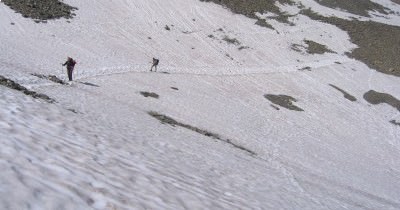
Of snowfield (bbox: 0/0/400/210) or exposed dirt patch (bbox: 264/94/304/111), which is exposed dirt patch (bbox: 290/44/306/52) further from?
exposed dirt patch (bbox: 264/94/304/111)

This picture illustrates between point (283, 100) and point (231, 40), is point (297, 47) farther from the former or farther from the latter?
point (283, 100)

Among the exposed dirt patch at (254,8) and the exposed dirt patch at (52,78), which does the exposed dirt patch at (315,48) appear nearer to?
the exposed dirt patch at (254,8)

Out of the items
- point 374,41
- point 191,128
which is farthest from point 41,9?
point 374,41

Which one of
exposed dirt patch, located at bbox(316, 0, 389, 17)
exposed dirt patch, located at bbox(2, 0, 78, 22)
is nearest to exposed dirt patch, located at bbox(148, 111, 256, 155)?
exposed dirt patch, located at bbox(2, 0, 78, 22)

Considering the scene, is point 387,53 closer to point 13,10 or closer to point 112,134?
point 13,10

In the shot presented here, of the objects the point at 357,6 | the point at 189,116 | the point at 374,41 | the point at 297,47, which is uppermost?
the point at 357,6

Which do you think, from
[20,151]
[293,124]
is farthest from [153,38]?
[20,151]
